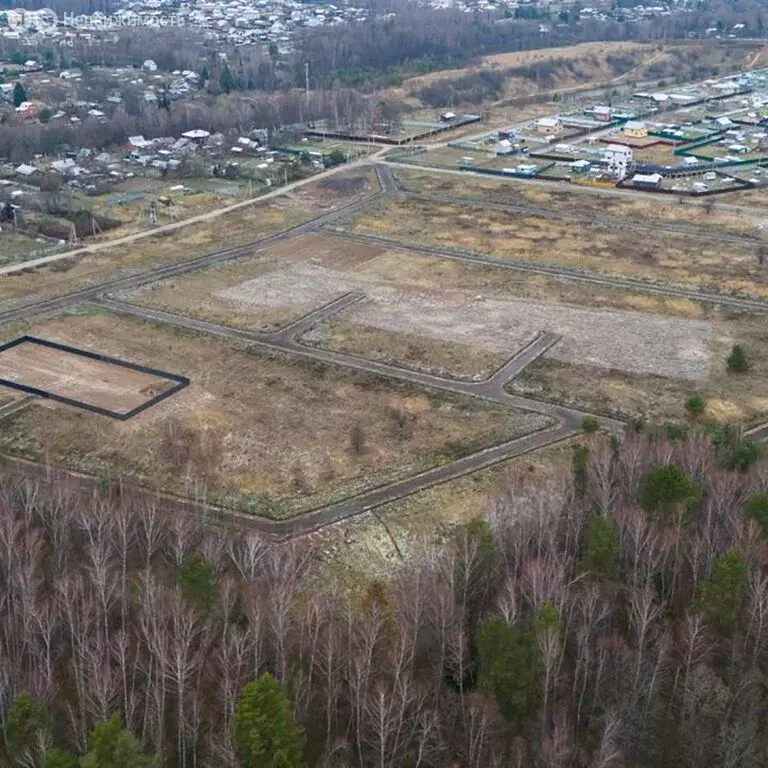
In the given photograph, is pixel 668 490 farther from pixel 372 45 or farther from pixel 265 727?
pixel 372 45

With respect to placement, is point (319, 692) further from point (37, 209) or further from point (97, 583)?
point (37, 209)

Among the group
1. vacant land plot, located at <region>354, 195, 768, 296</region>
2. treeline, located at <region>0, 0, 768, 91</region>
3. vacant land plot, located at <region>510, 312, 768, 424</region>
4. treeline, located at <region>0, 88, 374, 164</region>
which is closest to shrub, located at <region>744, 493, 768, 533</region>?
vacant land plot, located at <region>510, 312, 768, 424</region>

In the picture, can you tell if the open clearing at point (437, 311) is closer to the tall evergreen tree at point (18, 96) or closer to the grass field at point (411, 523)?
the grass field at point (411, 523)

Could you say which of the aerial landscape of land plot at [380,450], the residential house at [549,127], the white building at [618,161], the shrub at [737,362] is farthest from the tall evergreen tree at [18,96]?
the shrub at [737,362]

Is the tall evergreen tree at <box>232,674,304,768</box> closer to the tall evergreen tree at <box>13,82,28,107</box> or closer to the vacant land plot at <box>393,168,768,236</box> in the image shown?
the vacant land plot at <box>393,168,768,236</box>

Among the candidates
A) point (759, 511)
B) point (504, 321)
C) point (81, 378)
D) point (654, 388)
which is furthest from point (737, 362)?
point (81, 378)

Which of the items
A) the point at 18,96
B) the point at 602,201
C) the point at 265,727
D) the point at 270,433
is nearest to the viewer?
the point at 265,727

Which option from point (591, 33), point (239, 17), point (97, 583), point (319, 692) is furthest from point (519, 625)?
point (239, 17)
